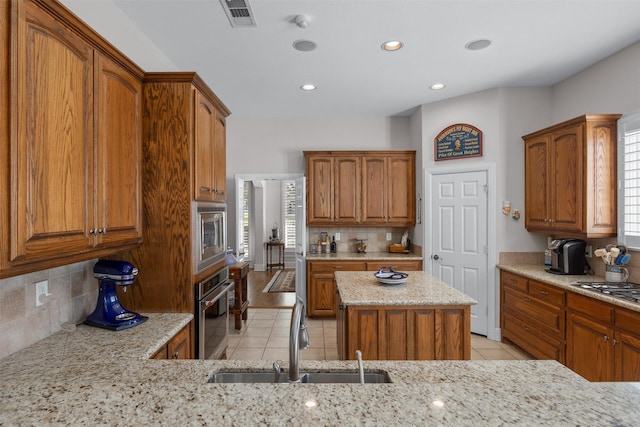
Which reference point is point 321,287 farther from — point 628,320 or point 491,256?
point 628,320

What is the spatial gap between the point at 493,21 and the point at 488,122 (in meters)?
1.60

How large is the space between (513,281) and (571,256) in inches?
24.0

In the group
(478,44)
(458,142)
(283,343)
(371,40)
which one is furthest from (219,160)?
(458,142)

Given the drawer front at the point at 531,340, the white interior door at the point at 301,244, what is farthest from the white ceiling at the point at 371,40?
the drawer front at the point at 531,340

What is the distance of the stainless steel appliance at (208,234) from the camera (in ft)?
7.28

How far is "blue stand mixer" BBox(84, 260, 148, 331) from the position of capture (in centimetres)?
187

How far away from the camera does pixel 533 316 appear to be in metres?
3.25

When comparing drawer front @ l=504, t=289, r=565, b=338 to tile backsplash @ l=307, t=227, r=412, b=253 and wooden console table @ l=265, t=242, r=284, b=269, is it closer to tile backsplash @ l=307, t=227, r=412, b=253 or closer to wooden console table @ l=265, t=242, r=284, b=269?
tile backsplash @ l=307, t=227, r=412, b=253

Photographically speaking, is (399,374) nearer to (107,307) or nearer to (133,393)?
(133,393)

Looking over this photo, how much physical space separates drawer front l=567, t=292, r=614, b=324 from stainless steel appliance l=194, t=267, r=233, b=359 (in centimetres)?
285

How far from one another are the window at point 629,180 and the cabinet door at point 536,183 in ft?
1.93

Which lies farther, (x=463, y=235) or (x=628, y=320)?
(x=463, y=235)

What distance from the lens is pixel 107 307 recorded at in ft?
6.31

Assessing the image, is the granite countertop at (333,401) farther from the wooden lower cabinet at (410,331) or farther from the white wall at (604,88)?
the white wall at (604,88)
